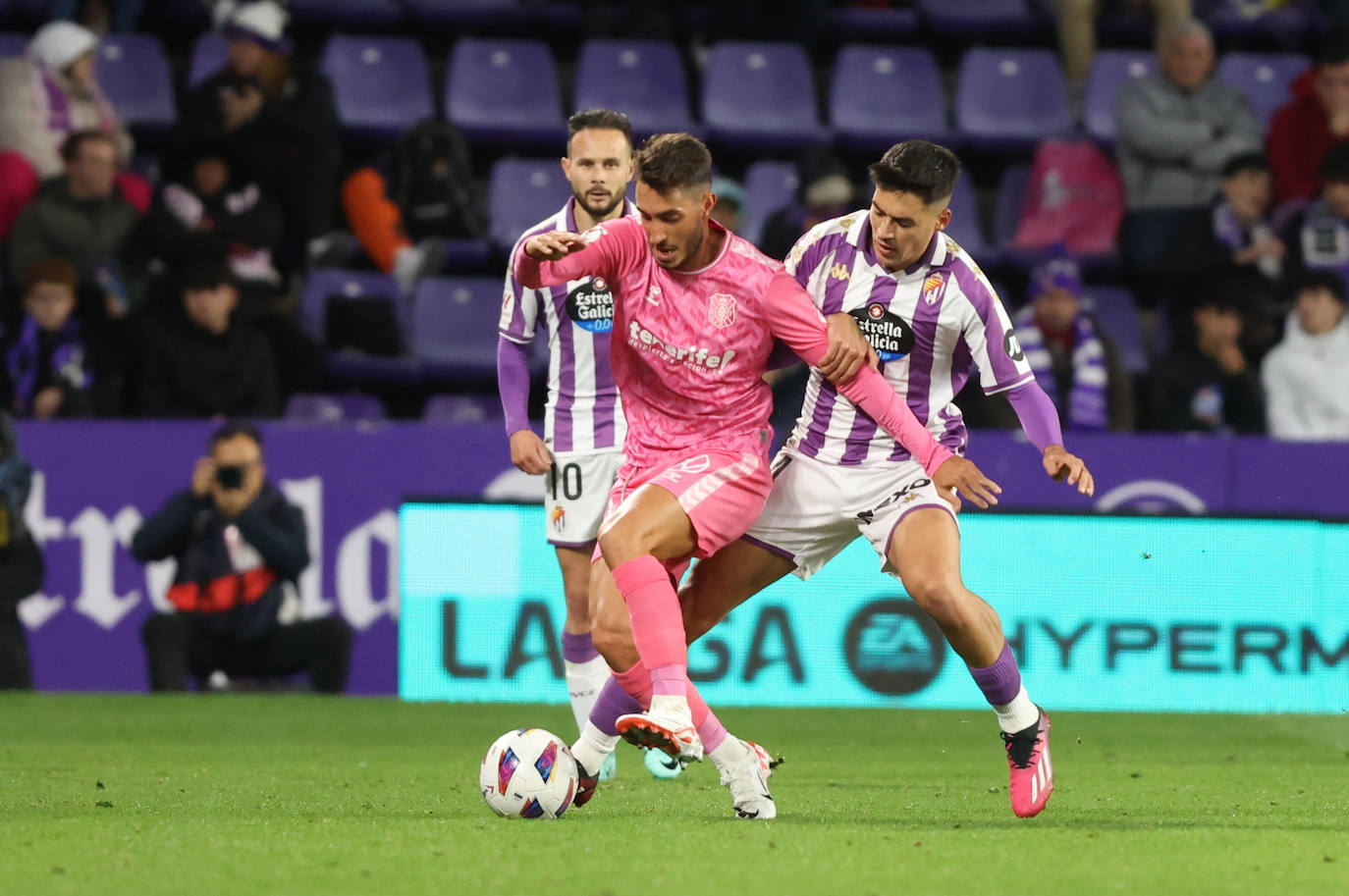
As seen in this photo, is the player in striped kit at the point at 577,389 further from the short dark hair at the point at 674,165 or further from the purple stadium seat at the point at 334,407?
the purple stadium seat at the point at 334,407

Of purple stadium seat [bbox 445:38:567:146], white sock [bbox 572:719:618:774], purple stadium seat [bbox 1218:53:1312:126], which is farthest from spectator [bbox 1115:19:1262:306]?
white sock [bbox 572:719:618:774]

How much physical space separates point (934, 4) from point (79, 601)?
7196 millimetres

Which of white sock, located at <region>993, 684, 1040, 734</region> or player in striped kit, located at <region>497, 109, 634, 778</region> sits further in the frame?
player in striped kit, located at <region>497, 109, 634, 778</region>

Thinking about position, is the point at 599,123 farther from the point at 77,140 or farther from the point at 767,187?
the point at 767,187

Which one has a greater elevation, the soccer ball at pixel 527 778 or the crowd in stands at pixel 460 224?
the crowd in stands at pixel 460 224

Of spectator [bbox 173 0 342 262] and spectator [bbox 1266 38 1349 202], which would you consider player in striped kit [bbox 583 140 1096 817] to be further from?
spectator [bbox 1266 38 1349 202]

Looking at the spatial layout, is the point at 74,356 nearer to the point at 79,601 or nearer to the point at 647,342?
the point at 79,601

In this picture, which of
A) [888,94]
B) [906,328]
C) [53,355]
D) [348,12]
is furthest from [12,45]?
[906,328]

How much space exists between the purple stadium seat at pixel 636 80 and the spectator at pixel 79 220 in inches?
121

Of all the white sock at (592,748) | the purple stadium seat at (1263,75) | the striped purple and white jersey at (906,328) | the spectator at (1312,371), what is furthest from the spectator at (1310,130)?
the white sock at (592,748)

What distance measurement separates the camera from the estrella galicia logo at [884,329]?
6.32 meters

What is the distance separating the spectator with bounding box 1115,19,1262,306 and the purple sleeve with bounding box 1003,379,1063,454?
6.70 metres

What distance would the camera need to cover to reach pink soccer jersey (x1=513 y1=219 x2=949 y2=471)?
598 centimetres

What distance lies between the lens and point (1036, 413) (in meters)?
6.26
